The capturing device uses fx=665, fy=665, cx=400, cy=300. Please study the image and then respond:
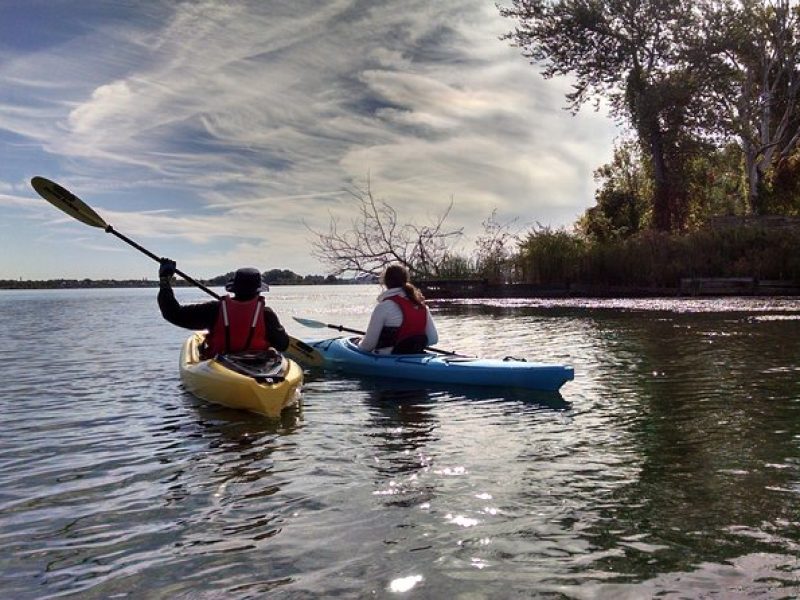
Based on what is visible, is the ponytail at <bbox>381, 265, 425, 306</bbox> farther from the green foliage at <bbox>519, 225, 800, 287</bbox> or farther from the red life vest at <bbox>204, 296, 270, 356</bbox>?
the green foliage at <bbox>519, 225, 800, 287</bbox>

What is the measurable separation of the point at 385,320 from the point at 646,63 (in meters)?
30.1

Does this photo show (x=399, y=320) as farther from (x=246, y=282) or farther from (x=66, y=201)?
(x=66, y=201)

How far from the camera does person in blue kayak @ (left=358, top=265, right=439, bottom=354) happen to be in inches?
352

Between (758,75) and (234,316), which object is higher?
(758,75)

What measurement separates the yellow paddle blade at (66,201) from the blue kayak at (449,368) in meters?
4.29

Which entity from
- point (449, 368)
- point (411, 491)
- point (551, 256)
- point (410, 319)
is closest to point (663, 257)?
point (551, 256)

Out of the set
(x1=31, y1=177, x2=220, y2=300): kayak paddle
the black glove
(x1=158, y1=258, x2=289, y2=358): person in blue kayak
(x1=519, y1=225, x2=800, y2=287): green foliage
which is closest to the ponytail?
(x1=158, y1=258, x2=289, y2=358): person in blue kayak

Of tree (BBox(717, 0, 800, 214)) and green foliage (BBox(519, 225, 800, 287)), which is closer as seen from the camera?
green foliage (BBox(519, 225, 800, 287))

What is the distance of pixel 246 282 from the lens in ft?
24.3

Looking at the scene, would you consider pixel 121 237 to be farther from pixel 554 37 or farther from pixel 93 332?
pixel 554 37

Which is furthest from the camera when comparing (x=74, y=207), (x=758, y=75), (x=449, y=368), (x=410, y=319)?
(x=758, y=75)

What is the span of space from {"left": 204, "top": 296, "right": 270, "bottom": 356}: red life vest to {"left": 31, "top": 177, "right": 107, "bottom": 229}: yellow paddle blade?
4136mm

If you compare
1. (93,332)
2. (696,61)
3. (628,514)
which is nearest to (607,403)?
(628,514)

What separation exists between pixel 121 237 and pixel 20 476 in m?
5.85
